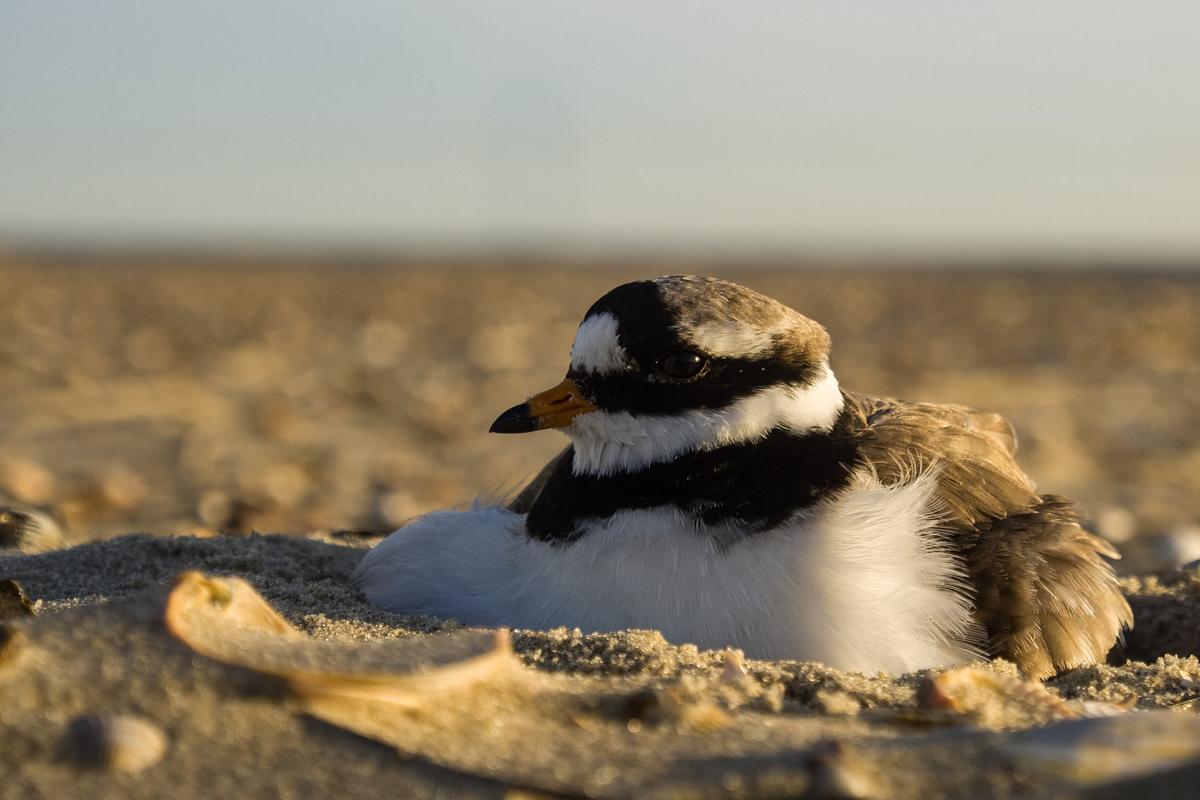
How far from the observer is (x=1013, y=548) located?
151 inches

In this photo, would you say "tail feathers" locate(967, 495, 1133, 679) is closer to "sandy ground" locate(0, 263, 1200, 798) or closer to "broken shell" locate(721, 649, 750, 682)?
"sandy ground" locate(0, 263, 1200, 798)

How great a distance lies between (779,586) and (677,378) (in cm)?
60

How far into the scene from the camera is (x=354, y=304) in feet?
85.8

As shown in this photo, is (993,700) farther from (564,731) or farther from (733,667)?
(564,731)

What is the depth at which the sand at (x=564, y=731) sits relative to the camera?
223 cm

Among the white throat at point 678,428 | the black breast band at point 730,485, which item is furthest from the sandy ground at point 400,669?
the white throat at point 678,428

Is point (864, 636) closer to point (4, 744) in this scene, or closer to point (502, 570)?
point (502, 570)

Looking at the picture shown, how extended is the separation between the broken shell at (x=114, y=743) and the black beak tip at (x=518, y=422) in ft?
5.33

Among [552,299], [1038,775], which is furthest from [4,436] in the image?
[552,299]

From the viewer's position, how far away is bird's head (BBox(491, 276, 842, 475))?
3.67 metres

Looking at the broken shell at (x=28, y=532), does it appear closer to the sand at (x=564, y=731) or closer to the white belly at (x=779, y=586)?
the white belly at (x=779, y=586)

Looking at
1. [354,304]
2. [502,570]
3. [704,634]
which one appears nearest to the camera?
[704,634]

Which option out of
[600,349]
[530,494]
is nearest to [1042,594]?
[600,349]

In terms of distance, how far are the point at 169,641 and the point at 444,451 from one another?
724 cm
